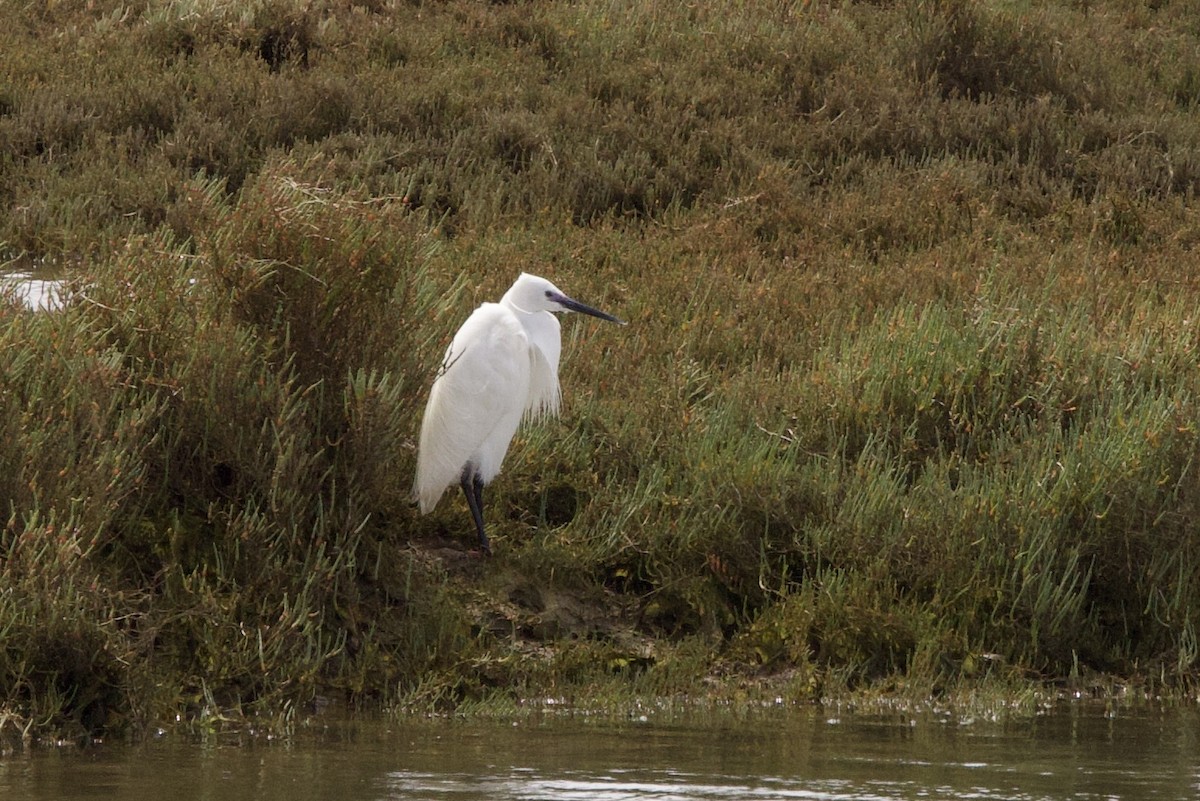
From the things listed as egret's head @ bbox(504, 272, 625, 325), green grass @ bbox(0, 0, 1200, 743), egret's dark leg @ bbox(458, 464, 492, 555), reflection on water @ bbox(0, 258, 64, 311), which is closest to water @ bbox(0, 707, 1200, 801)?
green grass @ bbox(0, 0, 1200, 743)

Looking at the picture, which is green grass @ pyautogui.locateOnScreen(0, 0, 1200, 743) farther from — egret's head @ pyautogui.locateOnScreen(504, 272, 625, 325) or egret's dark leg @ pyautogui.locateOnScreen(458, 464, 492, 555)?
egret's head @ pyautogui.locateOnScreen(504, 272, 625, 325)

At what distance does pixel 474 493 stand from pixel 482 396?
0.41 metres

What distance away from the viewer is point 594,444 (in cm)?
761

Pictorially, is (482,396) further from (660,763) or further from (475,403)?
(660,763)

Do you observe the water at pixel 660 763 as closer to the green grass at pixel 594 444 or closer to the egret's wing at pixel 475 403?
the green grass at pixel 594 444

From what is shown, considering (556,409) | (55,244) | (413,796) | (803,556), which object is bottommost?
(413,796)

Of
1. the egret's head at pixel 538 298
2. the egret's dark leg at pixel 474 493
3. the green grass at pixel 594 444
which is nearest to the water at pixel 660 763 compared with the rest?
the green grass at pixel 594 444

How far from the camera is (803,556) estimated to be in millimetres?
6965

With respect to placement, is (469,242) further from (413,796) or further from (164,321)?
(413,796)

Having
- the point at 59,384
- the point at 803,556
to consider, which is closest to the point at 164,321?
the point at 59,384

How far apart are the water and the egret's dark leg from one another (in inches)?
50.5

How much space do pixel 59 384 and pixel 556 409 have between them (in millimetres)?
2090

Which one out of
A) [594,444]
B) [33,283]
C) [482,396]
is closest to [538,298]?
[482,396]

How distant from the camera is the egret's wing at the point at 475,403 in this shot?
6.82m
